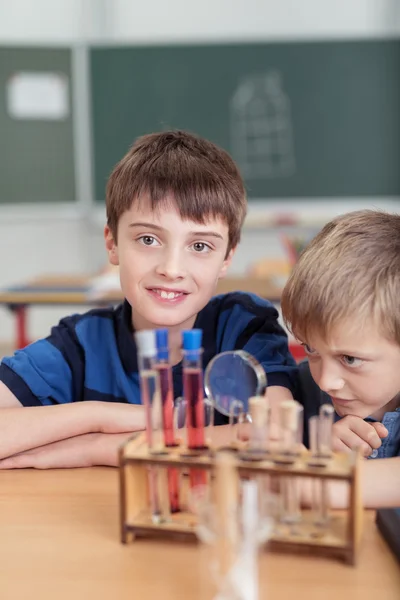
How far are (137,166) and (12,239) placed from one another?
3896mm

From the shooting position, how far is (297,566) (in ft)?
2.38

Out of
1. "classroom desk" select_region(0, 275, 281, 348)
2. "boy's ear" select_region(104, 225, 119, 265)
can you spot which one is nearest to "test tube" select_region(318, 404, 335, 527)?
"boy's ear" select_region(104, 225, 119, 265)

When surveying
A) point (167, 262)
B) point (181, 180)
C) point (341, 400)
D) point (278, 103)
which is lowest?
point (341, 400)

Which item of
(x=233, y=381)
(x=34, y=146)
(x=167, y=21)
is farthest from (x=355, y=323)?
(x=167, y=21)

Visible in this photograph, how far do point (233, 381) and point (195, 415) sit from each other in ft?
0.25

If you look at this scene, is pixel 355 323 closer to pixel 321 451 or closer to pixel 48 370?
pixel 321 451

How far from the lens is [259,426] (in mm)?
751

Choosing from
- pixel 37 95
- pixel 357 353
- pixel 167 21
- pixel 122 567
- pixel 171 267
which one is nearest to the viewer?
pixel 122 567

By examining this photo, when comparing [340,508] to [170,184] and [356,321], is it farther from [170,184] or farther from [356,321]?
[170,184]

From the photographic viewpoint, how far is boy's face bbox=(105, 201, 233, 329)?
1.20 metres

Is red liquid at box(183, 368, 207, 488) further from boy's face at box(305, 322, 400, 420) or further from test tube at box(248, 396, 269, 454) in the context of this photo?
boy's face at box(305, 322, 400, 420)

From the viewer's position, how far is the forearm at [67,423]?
1.08 metres

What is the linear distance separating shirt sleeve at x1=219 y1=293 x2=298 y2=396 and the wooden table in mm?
396

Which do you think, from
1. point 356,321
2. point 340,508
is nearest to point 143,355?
point 340,508
